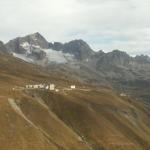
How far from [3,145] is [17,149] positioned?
5944 millimetres

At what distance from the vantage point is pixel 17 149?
197500 mm

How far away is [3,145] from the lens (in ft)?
649
